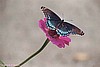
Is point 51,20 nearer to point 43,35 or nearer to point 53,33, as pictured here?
point 53,33

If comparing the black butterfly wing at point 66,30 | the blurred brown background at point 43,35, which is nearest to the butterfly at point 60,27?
the black butterfly wing at point 66,30

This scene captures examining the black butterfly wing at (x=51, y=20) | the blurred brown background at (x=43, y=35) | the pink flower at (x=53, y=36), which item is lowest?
the blurred brown background at (x=43, y=35)

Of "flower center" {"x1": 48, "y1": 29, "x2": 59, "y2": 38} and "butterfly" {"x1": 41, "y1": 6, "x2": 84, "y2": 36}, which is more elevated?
"butterfly" {"x1": 41, "y1": 6, "x2": 84, "y2": 36}

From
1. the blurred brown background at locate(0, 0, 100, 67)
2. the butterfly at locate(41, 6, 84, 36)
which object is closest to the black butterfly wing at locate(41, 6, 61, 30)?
the butterfly at locate(41, 6, 84, 36)

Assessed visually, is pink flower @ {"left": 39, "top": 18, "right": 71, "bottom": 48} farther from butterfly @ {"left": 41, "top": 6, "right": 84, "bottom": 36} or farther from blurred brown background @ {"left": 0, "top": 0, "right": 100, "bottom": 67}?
blurred brown background @ {"left": 0, "top": 0, "right": 100, "bottom": 67}

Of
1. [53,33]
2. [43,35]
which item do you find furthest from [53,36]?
[43,35]

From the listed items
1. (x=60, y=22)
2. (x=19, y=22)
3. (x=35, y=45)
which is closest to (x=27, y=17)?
(x=19, y=22)

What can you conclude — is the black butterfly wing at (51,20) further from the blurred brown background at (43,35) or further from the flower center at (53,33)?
the blurred brown background at (43,35)

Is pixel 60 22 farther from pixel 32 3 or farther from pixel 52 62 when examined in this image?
pixel 32 3
